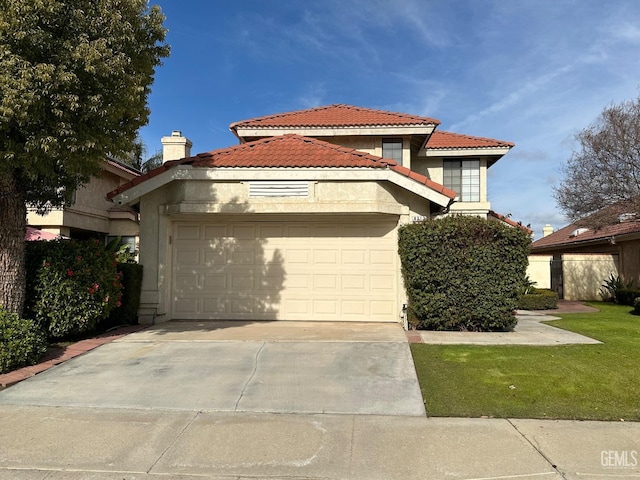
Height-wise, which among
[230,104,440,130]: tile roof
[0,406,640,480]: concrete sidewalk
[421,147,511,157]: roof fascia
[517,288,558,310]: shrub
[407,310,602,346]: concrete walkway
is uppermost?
[230,104,440,130]: tile roof

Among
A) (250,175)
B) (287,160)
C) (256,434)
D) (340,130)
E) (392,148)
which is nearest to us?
(256,434)

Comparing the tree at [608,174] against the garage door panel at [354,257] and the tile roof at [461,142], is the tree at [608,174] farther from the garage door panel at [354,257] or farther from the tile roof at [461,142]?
the garage door panel at [354,257]

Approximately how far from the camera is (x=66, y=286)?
7699 mm

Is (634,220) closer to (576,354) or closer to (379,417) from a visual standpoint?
(576,354)

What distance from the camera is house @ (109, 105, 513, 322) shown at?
10.1 meters

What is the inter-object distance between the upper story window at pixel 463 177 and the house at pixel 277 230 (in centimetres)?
703

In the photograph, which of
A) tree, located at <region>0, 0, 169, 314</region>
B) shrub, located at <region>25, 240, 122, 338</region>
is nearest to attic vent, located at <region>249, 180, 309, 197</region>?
tree, located at <region>0, 0, 169, 314</region>

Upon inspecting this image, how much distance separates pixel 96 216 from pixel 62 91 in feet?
43.6

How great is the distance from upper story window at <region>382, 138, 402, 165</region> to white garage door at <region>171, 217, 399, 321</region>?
5.36m

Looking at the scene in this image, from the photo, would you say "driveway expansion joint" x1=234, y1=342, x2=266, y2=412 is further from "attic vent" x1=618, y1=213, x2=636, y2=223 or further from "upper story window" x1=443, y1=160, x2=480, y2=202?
"attic vent" x1=618, y1=213, x2=636, y2=223

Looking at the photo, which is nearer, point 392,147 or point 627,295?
point 392,147

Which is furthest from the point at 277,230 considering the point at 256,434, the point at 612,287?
the point at 612,287

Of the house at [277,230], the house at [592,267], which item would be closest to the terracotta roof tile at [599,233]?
the house at [592,267]

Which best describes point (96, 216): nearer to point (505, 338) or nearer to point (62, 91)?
point (62, 91)
